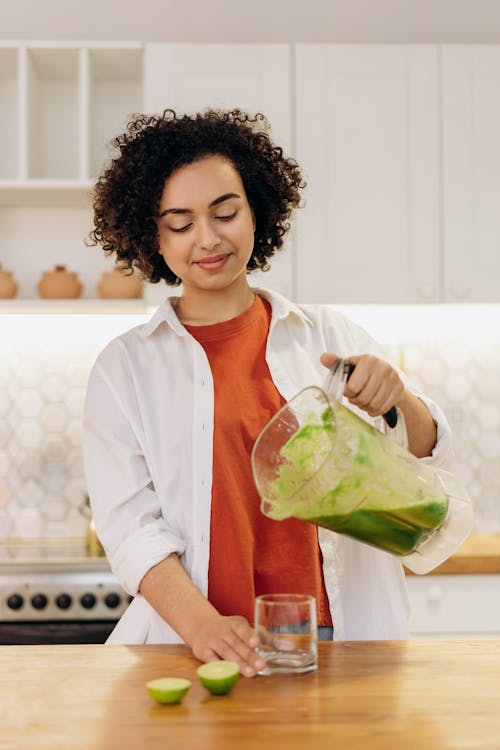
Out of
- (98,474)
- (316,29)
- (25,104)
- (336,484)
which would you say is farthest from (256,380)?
(316,29)

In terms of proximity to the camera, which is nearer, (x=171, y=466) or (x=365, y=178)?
(x=171, y=466)

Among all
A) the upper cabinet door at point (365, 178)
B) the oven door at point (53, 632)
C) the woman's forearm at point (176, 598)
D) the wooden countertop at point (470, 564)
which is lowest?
the oven door at point (53, 632)

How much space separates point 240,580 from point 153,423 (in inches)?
12.0

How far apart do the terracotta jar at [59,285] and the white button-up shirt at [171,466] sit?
4.29ft

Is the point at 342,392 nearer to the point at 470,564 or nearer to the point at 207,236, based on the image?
the point at 207,236

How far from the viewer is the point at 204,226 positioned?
5.04 ft

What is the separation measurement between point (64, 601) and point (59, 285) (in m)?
0.98

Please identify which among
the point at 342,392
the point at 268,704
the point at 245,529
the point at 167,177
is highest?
the point at 167,177

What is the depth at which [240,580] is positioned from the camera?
1.52 m

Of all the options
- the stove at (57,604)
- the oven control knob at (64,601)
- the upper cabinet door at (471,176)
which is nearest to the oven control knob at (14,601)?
the stove at (57,604)

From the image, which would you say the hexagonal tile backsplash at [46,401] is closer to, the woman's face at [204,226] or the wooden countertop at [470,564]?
the wooden countertop at [470,564]

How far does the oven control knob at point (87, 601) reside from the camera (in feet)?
8.39

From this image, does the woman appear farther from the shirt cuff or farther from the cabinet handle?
the cabinet handle

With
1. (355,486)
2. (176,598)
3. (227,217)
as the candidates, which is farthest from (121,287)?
(355,486)
